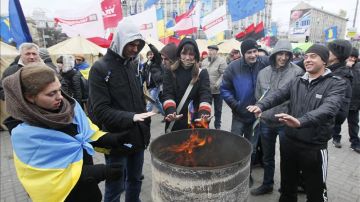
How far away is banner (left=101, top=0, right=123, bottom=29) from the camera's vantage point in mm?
7788

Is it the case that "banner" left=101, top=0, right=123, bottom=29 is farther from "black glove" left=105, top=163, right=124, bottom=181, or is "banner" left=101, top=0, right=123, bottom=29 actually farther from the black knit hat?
"black glove" left=105, top=163, right=124, bottom=181

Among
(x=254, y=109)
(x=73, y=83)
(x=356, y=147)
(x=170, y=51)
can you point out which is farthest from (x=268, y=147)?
(x=73, y=83)

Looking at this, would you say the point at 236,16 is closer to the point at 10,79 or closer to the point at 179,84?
the point at 179,84

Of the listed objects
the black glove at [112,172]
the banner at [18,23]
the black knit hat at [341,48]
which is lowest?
the black glove at [112,172]

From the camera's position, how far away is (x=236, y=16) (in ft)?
29.8

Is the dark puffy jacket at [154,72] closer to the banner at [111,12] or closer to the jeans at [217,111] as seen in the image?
the jeans at [217,111]

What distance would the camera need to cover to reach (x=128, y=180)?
286 cm

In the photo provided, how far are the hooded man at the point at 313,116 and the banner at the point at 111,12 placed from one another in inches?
246

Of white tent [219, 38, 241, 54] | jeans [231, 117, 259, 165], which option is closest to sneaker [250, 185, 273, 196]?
jeans [231, 117, 259, 165]

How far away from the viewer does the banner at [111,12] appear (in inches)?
307

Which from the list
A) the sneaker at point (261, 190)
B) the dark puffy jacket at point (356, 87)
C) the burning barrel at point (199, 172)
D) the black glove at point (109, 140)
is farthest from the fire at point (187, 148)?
the dark puffy jacket at point (356, 87)

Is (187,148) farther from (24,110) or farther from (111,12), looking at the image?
(111,12)

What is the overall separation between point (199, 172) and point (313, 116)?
4.15 ft

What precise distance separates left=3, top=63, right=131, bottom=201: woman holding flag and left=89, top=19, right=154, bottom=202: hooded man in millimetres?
442
